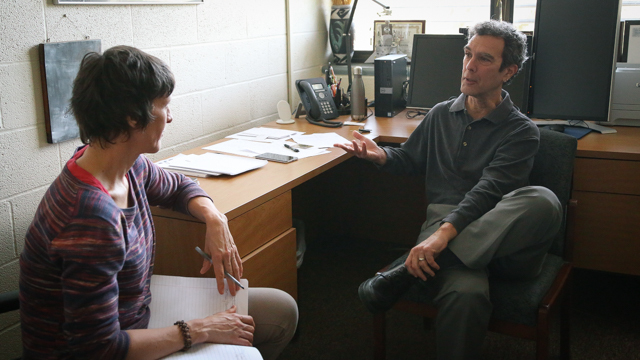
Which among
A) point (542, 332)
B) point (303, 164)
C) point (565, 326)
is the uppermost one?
point (303, 164)

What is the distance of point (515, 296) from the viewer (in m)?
1.60

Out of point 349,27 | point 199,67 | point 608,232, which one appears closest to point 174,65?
point 199,67

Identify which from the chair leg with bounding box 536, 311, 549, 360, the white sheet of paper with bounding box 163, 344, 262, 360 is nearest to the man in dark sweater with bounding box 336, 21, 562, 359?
the chair leg with bounding box 536, 311, 549, 360

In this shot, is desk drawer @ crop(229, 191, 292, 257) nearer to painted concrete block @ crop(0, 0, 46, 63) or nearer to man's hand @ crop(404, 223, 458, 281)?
man's hand @ crop(404, 223, 458, 281)

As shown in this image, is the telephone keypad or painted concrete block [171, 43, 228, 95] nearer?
painted concrete block [171, 43, 228, 95]

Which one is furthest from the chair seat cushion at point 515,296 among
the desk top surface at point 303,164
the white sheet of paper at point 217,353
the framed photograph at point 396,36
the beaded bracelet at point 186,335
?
the framed photograph at point 396,36

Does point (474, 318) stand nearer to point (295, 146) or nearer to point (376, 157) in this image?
point (376, 157)

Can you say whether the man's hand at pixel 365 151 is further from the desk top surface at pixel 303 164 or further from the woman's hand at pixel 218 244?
the woman's hand at pixel 218 244

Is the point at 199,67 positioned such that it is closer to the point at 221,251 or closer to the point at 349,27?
the point at 349,27

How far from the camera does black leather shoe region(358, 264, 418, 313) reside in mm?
1661

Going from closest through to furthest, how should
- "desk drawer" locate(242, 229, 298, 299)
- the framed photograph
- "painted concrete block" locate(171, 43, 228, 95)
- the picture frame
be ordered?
1. "desk drawer" locate(242, 229, 298, 299)
2. "painted concrete block" locate(171, 43, 228, 95)
3. the picture frame
4. the framed photograph

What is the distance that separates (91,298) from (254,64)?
1.84 metres

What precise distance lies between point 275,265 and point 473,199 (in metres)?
0.64

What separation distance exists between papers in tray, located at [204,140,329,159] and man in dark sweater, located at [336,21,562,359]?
0.16 m
